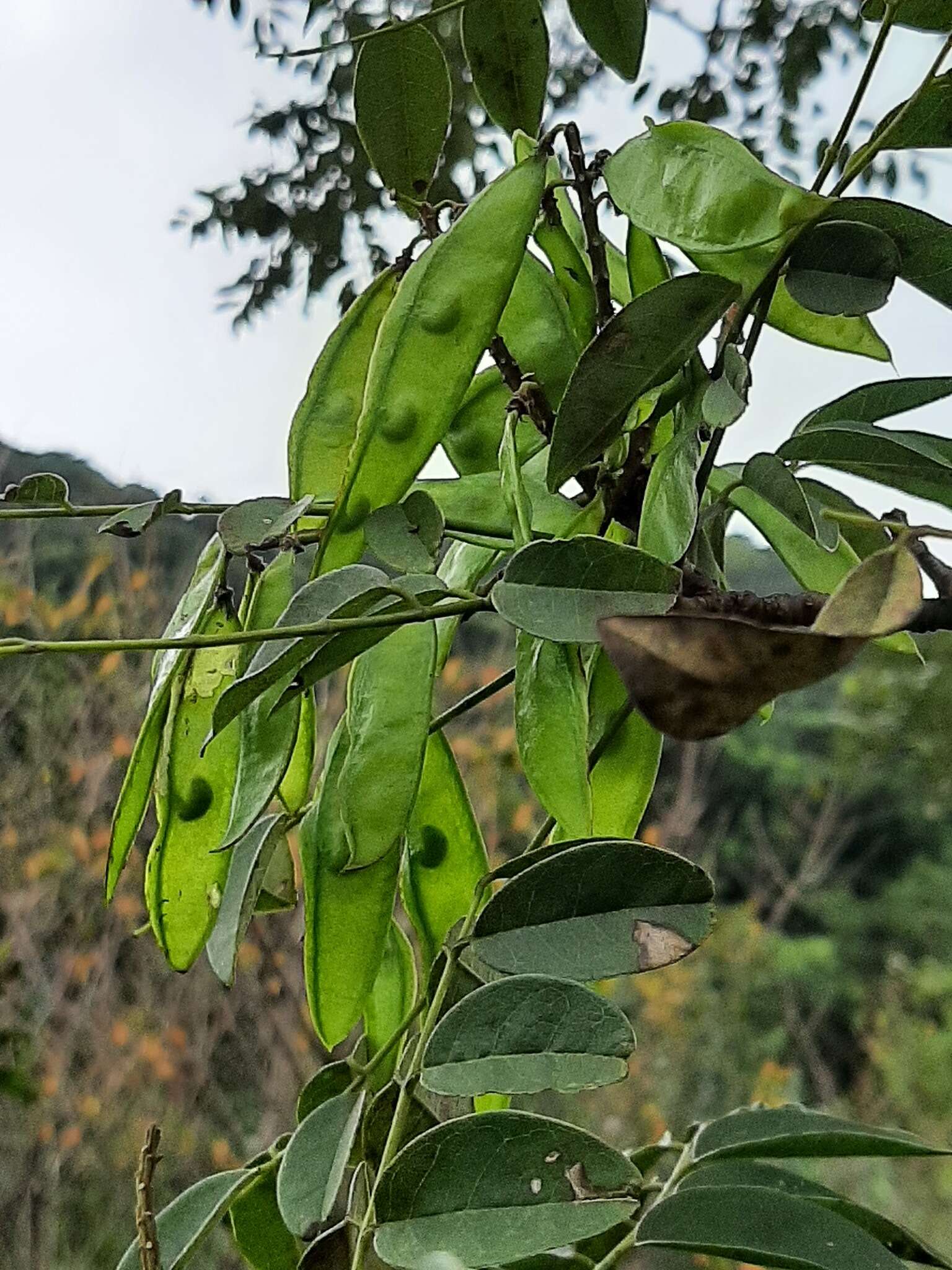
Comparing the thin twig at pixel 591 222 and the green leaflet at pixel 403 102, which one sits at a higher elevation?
the green leaflet at pixel 403 102

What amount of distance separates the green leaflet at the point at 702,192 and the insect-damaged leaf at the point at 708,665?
0.40ft

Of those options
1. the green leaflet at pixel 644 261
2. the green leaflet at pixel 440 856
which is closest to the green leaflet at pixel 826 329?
the green leaflet at pixel 644 261

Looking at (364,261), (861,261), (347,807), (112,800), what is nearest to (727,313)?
(861,261)

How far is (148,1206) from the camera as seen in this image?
23 cm

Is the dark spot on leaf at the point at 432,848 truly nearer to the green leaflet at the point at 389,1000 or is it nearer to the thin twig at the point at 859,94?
the green leaflet at the point at 389,1000

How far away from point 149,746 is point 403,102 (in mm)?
181

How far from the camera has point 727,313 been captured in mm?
→ 250

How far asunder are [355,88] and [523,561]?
171mm

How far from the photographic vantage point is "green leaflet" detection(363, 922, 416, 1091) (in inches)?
11.8

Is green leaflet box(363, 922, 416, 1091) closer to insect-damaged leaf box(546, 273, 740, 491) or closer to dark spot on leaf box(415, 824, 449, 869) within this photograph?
dark spot on leaf box(415, 824, 449, 869)

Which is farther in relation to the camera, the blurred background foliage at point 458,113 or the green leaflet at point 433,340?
the blurred background foliage at point 458,113

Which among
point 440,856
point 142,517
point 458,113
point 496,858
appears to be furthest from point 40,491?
point 496,858

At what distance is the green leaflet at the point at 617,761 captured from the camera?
27 cm

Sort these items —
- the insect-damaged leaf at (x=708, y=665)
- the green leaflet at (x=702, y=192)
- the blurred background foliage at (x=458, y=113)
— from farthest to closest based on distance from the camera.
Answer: the blurred background foliage at (x=458, y=113) → the green leaflet at (x=702, y=192) → the insect-damaged leaf at (x=708, y=665)
